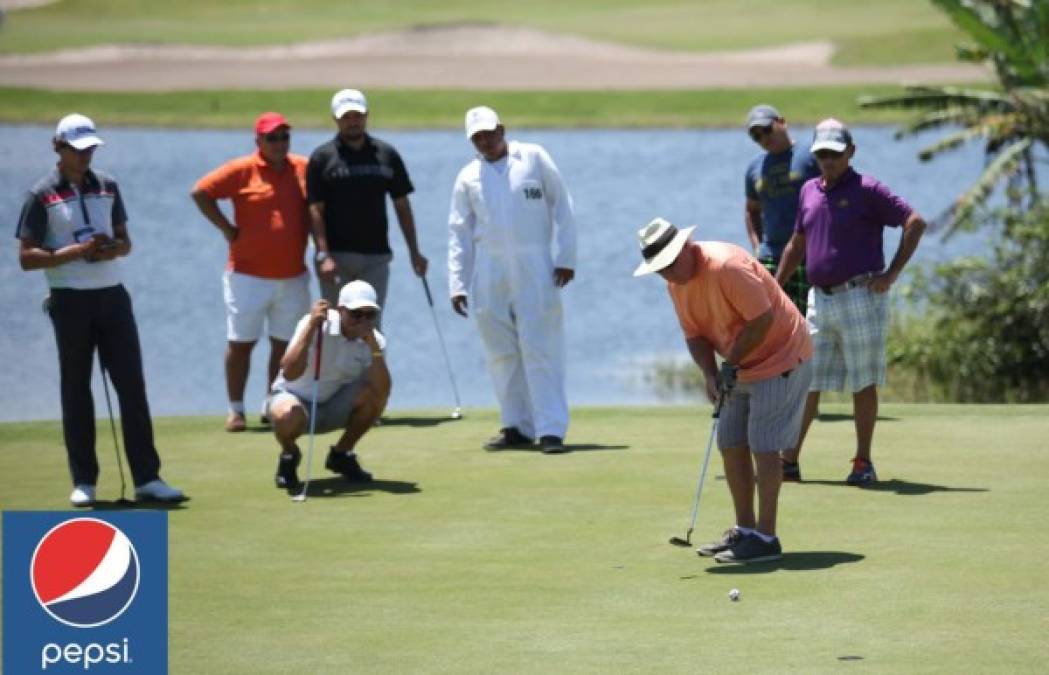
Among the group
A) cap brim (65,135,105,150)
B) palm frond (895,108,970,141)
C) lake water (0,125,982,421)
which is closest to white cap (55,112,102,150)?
cap brim (65,135,105,150)

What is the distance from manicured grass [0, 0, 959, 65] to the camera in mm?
74188

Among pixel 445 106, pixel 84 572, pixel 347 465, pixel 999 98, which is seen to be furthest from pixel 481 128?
pixel 445 106

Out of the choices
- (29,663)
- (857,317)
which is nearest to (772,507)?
(857,317)

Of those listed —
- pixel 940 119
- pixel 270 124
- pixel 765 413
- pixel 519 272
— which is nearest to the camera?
pixel 765 413

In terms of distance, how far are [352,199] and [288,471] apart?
114 inches

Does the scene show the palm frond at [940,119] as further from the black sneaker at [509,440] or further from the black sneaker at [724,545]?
the black sneaker at [724,545]

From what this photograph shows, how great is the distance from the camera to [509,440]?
13.7m

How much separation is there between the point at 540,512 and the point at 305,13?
79538 millimetres

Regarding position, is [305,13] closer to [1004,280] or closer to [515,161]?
[1004,280]

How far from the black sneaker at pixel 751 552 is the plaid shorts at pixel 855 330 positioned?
81.1 inches

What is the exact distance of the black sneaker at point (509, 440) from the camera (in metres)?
13.6

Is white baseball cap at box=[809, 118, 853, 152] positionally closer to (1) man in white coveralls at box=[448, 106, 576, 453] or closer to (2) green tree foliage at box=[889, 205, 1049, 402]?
(1) man in white coveralls at box=[448, 106, 576, 453]

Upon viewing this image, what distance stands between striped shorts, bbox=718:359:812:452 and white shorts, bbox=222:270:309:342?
5.48 metres

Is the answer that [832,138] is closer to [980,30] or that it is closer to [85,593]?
[85,593]
